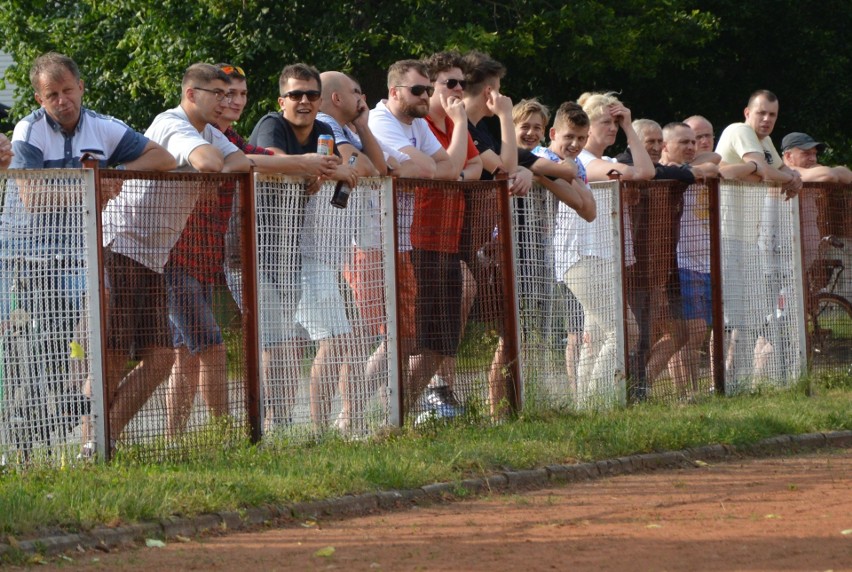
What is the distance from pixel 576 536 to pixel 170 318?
289 cm

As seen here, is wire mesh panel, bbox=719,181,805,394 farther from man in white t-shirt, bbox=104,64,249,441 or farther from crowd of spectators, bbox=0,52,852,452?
man in white t-shirt, bbox=104,64,249,441

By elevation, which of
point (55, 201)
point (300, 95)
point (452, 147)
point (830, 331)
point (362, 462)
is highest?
point (300, 95)

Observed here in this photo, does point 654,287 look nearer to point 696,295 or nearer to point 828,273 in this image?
point 696,295

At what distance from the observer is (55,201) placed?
8.26m

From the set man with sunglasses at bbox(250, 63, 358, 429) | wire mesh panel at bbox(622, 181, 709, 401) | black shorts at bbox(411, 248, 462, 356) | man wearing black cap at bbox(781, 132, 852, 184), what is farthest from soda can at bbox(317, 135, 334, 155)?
man wearing black cap at bbox(781, 132, 852, 184)

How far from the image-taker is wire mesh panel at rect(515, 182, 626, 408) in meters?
11.0

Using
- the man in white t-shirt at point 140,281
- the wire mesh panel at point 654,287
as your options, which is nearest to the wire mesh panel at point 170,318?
the man in white t-shirt at point 140,281

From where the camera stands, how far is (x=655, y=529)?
7.31 meters

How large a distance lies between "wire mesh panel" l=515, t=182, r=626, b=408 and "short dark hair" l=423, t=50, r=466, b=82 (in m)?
1.11

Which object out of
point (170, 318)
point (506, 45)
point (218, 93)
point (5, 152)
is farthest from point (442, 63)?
point (506, 45)

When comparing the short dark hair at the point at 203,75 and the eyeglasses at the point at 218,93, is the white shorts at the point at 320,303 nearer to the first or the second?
the eyeglasses at the point at 218,93

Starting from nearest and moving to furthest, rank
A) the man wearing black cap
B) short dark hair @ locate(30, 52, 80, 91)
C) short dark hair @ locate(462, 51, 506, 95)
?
short dark hair @ locate(30, 52, 80, 91) → short dark hair @ locate(462, 51, 506, 95) → the man wearing black cap

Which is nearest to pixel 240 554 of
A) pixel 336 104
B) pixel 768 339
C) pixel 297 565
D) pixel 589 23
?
pixel 297 565

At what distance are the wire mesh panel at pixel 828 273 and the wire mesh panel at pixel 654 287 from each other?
1.92 m
